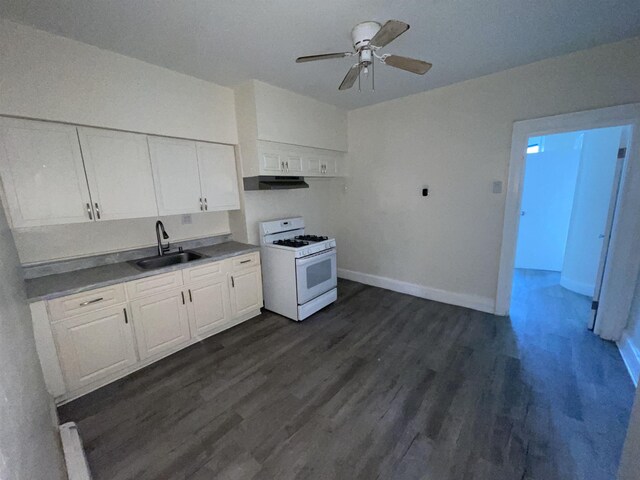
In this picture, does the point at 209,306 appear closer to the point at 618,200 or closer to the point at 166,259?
the point at 166,259

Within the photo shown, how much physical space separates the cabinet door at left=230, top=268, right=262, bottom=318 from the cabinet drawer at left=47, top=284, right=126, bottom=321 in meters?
1.05

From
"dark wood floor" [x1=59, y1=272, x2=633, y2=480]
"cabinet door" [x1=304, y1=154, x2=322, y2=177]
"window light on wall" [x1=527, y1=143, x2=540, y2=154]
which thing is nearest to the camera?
"dark wood floor" [x1=59, y1=272, x2=633, y2=480]

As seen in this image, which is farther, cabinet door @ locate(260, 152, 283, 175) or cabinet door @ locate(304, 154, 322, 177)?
cabinet door @ locate(304, 154, 322, 177)

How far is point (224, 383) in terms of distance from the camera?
220cm

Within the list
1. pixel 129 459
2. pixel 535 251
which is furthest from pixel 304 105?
pixel 535 251

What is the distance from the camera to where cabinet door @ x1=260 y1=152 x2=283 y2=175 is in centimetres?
301

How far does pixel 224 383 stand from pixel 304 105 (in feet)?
10.7

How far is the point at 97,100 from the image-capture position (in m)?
2.14

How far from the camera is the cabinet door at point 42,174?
1.87m

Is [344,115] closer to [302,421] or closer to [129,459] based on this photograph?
[302,421]

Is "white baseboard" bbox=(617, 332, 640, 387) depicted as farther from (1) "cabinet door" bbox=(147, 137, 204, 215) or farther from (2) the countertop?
(1) "cabinet door" bbox=(147, 137, 204, 215)

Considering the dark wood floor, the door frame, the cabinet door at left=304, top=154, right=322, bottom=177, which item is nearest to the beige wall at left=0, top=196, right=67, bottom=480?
the dark wood floor

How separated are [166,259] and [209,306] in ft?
2.42

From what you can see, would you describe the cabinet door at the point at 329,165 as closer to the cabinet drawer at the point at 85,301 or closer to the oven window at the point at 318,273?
the oven window at the point at 318,273
